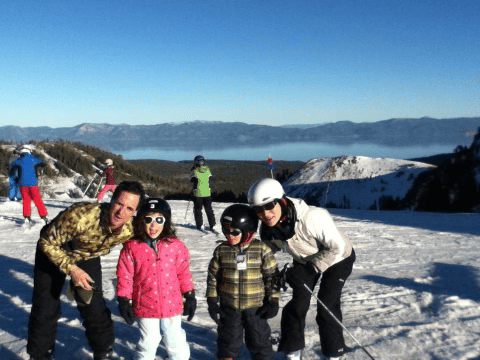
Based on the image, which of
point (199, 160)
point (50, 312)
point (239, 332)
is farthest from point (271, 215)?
point (199, 160)

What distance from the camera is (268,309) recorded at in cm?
329

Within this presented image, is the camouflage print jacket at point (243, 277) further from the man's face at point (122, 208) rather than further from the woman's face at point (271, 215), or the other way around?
the man's face at point (122, 208)

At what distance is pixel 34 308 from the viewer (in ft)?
11.6

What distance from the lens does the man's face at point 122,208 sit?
3.21 m

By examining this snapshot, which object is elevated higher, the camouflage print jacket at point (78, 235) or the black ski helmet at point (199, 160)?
the black ski helmet at point (199, 160)

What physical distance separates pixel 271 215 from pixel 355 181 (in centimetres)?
1662

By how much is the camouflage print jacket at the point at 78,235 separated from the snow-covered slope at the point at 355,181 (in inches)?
615

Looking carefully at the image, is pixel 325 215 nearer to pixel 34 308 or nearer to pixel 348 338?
pixel 348 338

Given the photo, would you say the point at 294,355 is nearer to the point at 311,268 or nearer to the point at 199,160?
the point at 311,268

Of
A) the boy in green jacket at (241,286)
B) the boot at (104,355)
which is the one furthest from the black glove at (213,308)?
the boot at (104,355)

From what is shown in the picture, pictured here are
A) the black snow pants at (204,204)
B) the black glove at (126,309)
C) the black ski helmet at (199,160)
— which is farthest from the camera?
the black snow pants at (204,204)

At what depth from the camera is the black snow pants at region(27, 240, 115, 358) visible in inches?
137

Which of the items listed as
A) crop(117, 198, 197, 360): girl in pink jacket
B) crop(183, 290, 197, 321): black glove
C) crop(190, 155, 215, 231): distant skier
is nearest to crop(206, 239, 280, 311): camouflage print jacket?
crop(183, 290, 197, 321): black glove

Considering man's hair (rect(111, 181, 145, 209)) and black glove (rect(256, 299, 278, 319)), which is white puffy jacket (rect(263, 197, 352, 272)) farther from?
man's hair (rect(111, 181, 145, 209))
